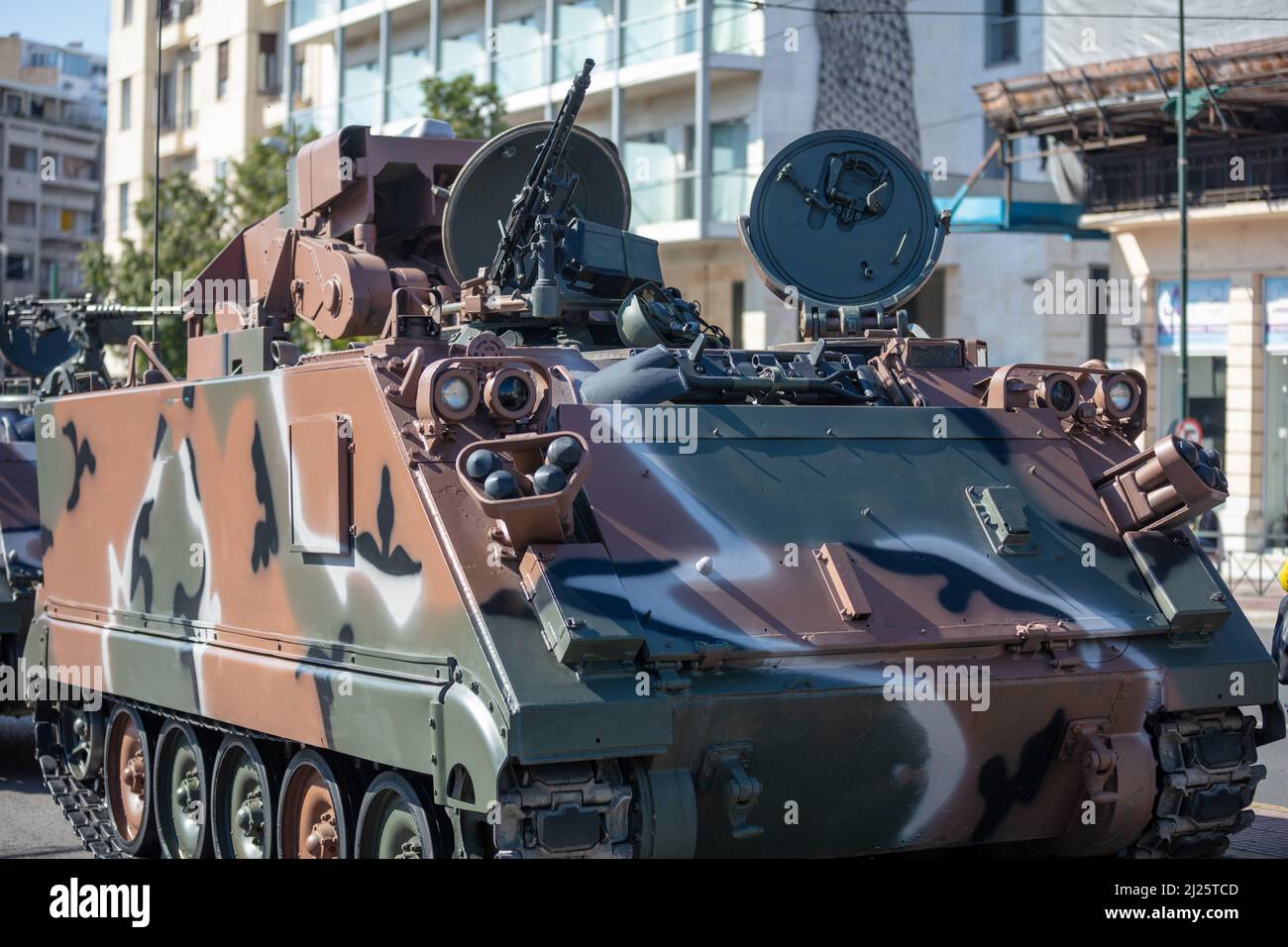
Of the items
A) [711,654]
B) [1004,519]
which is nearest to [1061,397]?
[1004,519]

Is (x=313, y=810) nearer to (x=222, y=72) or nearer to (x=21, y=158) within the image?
(x=222, y=72)

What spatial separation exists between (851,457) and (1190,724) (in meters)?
1.67

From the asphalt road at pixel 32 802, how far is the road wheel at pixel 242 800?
162cm

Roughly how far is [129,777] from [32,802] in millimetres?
1730

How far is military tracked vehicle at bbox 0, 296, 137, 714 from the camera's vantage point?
1219cm

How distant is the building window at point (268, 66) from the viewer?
40.8m

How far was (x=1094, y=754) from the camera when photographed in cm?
734

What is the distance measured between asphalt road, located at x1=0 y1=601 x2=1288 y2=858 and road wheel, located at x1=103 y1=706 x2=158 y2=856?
289 millimetres

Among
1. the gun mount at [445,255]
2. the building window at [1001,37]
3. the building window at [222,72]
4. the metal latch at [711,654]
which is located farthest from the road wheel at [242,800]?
the building window at [222,72]

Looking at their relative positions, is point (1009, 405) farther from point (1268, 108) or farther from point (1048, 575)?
point (1268, 108)

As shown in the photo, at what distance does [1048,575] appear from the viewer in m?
7.59

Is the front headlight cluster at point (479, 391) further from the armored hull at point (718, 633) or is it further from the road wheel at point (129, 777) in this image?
the road wheel at point (129, 777)

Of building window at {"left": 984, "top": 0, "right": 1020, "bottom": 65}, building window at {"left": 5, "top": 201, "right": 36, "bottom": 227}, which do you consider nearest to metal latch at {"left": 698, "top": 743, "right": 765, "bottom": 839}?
building window at {"left": 984, "top": 0, "right": 1020, "bottom": 65}
